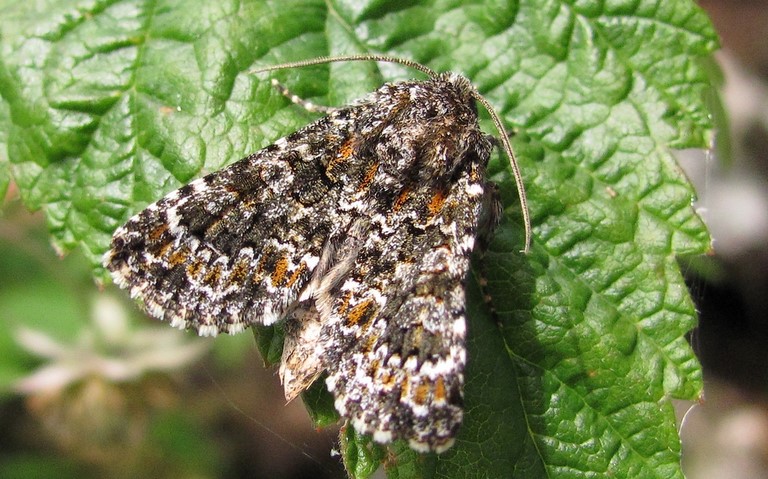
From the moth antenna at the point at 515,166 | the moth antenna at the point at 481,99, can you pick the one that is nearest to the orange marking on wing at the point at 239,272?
the moth antenna at the point at 481,99

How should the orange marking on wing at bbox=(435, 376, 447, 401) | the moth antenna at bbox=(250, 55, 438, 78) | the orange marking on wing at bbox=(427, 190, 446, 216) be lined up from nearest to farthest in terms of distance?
1. the orange marking on wing at bbox=(435, 376, 447, 401)
2. the orange marking on wing at bbox=(427, 190, 446, 216)
3. the moth antenna at bbox=(250, 55, 438, 78)

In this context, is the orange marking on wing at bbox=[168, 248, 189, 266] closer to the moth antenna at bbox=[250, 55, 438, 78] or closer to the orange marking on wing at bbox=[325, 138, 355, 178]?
the orange marking on wing at bbox=[325, 138, 355, 178]

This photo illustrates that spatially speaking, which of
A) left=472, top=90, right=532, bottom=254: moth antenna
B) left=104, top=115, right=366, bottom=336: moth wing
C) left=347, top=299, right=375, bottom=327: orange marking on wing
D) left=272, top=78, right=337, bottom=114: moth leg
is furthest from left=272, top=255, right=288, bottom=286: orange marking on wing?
left=472, top=90, right=532, bottom=254: moth antenna

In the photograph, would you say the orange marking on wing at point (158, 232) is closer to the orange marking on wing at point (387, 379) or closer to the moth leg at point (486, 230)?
the orange marking on wing at point (387, 379)

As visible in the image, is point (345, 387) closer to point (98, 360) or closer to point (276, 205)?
point (276, 205)

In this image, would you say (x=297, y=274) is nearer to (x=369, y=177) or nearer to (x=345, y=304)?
(x=345, y=304)

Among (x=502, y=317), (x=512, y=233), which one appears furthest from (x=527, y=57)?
(x=502, y=317)

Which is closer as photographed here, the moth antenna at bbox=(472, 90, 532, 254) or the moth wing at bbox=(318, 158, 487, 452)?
the moth wing at bbox=(318, 158, 487, 452)
